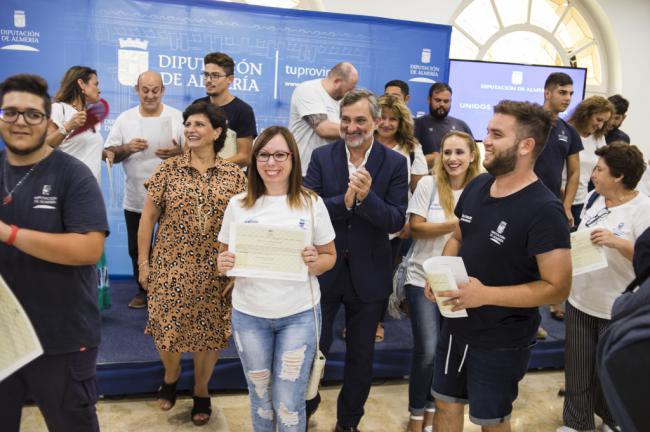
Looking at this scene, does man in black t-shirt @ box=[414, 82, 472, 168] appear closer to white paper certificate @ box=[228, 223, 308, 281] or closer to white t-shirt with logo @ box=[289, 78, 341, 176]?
white t-shirt with logo @ box=[289, 78, 341, 176]

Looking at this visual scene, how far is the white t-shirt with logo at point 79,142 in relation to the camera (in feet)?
11.6

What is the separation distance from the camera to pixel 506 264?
6.92 feet

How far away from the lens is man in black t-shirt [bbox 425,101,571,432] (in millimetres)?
2023

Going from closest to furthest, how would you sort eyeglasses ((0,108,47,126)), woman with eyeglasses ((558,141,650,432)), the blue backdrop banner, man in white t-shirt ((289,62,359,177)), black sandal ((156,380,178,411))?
eyeglasses ((0,108,47,126))
woman with eyeglasses ((558,141,650,432))
black sandal ((156,380,178,411))
man in white t-shirt ((289,62,359,177))
the blue backdrop banner

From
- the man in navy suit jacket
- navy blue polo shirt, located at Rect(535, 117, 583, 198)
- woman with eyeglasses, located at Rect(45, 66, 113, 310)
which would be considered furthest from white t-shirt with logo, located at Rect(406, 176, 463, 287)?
woman with eyeglasses, located at Rect(45, 66, 113, 310)

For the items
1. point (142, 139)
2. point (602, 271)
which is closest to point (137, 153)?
point (142, 139)

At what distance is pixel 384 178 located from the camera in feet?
9.20

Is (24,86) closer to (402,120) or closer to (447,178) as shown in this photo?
(447,178)

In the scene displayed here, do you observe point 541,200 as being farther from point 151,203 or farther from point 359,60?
point 359,60

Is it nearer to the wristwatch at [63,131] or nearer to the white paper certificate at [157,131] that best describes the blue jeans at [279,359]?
the wristwatch at [63,131]

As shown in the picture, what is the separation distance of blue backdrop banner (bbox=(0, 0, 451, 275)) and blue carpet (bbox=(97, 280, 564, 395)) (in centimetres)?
123

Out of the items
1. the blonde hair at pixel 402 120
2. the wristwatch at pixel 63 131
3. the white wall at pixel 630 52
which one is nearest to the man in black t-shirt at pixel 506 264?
the blonde hair at pixel 402 120

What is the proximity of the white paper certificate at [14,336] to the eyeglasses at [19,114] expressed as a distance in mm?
601

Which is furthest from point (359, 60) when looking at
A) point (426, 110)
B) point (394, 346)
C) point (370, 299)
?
point (370, 299)
